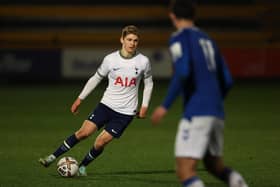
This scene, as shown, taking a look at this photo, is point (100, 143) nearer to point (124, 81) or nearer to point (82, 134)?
point (82, 134)

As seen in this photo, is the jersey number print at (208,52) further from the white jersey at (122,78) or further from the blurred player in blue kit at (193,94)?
the white jersey at (122,78)

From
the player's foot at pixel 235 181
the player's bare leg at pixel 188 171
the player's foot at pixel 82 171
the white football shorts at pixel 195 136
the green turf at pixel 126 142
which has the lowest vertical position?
the green turf at pixel 126 142

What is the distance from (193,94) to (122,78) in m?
3.15

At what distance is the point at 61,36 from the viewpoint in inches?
1099

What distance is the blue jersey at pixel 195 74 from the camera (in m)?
7.12

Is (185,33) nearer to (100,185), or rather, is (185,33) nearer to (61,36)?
(100,185)

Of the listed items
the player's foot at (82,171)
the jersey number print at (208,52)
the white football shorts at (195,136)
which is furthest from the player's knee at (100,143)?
the jersey number print at (208,52)

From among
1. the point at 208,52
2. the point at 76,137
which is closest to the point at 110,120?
the point at 76,137

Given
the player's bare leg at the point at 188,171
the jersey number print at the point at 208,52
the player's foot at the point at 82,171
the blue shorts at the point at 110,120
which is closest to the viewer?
the player's bare leg at the point at 188,171

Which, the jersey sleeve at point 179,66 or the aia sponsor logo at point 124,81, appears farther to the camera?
the aia sponsor logo at point 124,81

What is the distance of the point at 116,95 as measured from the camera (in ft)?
34.0

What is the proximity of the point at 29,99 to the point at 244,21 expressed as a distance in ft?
39.2

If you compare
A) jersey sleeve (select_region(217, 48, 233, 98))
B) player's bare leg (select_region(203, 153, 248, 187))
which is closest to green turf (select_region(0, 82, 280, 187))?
player's bare leg (select_region(203, 153, 248, 187))

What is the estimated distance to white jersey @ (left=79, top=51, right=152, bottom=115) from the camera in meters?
10.3
